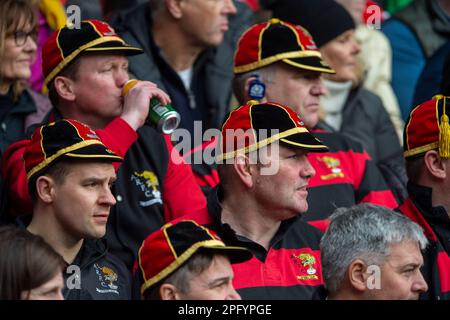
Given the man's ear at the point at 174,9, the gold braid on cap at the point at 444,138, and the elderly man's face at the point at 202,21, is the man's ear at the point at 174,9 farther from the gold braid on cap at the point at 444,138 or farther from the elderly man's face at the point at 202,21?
the gold braid on cap at the point at 444,138

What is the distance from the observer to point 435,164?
688cm

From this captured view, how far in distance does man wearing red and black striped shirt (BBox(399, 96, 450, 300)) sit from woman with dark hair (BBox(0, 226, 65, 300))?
88.8 inches

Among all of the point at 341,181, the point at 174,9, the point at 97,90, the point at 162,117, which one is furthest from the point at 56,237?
the point at 174,9

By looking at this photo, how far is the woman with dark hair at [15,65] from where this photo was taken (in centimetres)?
728

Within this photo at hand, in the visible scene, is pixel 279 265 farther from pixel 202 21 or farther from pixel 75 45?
pixel 202 21

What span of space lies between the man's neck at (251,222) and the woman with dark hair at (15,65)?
1603 mm

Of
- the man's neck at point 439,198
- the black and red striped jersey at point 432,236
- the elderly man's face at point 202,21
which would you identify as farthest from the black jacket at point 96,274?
the elderly man's face at point 202,21

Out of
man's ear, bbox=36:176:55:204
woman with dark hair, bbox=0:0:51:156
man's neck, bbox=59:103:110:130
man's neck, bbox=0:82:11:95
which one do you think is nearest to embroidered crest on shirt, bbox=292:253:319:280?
man's ear, bbox=36:176:55:204

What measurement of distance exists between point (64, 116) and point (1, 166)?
1.58 feet

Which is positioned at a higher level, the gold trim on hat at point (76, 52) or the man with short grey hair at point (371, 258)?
the gold trim on hat at point (76, 52)

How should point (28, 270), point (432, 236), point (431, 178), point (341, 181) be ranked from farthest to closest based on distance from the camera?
point (341, 181) < point (431, 178) < point (432, 236) < point (28, 270)

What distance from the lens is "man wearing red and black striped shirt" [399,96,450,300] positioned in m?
6.53

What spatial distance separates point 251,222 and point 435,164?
1.24m
